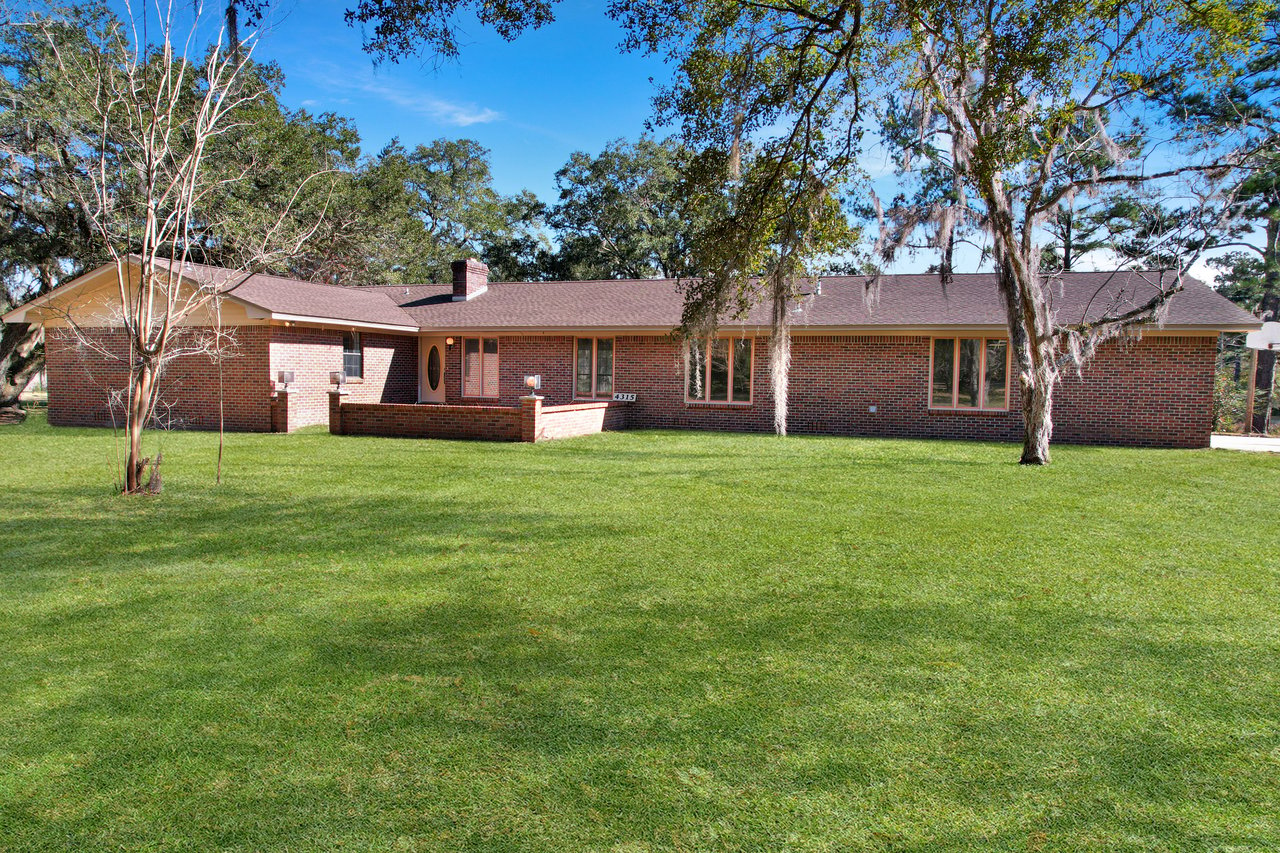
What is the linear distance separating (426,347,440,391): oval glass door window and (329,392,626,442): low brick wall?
187 inches

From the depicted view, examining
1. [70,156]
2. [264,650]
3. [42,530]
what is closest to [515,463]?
[42,530]

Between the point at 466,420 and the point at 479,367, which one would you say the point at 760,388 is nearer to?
the point at 466,420

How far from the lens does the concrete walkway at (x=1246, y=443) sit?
47.1 ft

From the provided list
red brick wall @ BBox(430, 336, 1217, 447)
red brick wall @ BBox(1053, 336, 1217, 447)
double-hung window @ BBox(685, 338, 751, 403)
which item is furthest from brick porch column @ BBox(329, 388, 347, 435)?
red brick wall @ BBox(1053, 336, 1217, 447)

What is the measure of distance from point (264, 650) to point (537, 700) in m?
1.53

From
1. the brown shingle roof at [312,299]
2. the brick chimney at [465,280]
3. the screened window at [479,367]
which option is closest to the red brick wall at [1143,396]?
the screened window at [479,367]

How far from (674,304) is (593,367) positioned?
94.7 inches

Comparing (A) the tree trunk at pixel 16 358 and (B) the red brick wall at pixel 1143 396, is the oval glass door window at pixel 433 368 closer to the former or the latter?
(A) the tree trunk at pixel 16 358

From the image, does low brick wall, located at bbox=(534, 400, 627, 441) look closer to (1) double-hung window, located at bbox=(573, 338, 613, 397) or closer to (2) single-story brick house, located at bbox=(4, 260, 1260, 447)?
(2) single-story brick house, located at bbox=(4, 260, 1260, 447)

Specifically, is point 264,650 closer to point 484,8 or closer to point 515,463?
point 484,8

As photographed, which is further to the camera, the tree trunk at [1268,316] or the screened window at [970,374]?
the tree trunk at [1268,316]

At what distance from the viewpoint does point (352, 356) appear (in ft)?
59.4

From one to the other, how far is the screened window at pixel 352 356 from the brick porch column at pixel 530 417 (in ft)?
20.1

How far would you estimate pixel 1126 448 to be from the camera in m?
14.4
